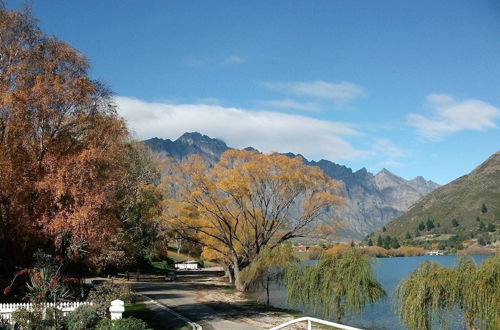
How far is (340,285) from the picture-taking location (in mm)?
26344

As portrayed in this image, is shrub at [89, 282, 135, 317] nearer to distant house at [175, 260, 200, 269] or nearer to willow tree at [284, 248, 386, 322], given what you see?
willow tree at [284, 248, 386, 322]

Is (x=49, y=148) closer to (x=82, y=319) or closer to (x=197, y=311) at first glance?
(x=82, y=319)

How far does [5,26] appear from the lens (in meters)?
21.8

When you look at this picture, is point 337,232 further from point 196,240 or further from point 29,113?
point 29,113

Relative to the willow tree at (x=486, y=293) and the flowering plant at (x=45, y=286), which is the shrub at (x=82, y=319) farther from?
the willow tree at (x=486, y=293)

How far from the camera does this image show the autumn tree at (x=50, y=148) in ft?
67.7

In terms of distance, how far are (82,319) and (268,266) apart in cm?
2040

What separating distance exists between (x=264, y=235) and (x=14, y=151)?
27.6 meters

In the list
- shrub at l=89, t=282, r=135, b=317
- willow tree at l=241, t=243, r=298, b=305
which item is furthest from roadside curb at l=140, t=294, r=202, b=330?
willow tree at l=241, t=243, r=298, b=305

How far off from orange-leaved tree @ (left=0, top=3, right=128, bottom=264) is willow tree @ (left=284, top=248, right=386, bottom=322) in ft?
38.4

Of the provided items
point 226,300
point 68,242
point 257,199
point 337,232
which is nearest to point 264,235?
point 257,199

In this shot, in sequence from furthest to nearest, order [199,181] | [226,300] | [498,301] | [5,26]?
[199,181], [226,300], [5,26], [498,301]

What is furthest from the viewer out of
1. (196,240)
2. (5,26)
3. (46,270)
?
(196,240)

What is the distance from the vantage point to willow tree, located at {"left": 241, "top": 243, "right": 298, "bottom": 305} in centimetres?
3505
